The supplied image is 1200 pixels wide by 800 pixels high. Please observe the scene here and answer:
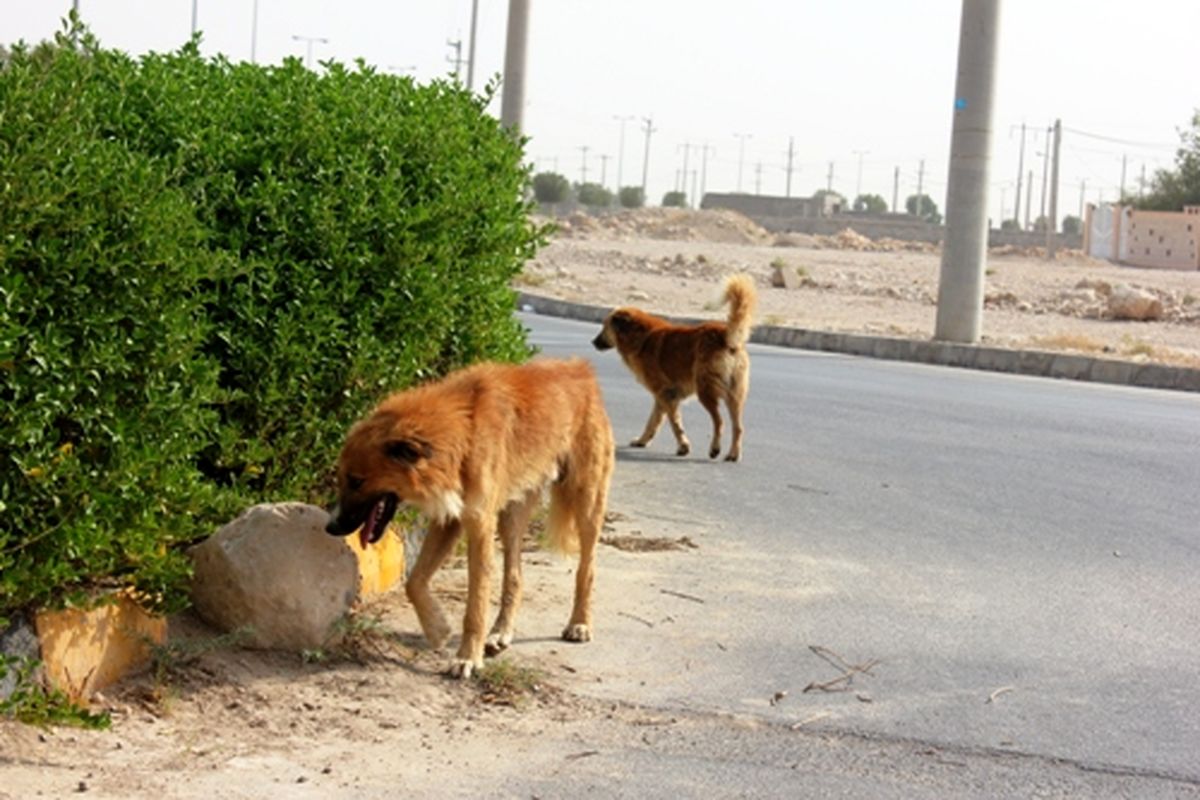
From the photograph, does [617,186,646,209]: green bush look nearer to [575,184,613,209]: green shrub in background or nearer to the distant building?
[575,184,613,209]: green shrub in background

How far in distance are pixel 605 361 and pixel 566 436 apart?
39.3 feet

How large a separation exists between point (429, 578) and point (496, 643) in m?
0.40

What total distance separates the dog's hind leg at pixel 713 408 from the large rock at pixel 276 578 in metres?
6.48

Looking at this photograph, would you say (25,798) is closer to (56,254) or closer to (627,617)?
(56,254)

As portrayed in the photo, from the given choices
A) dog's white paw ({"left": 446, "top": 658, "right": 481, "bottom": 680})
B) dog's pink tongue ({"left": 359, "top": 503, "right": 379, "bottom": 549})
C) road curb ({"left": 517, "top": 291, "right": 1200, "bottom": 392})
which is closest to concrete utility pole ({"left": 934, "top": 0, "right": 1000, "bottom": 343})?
road curb ({"left": 517, "top": 291, "right": 1200, "bottom": 392})

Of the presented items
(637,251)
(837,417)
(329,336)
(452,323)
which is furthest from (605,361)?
(637,251)

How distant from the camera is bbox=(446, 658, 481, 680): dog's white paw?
623 cm

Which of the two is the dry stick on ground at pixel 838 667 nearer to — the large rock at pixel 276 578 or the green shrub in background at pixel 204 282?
the large rock at pixel 276 578

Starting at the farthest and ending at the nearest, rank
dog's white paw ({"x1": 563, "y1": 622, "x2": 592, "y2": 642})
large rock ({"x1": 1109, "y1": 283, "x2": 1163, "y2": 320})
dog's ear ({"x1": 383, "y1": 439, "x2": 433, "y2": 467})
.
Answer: large rock ({"x1": 1109, "y1": 283, "x2": 1163, "y2": 320}) < dog's white paw ({"x1": 563, "y1": 622, "x2": 592, "y2": 642}) < dog's ear ({"x1": 383, "y1": 439, "x2": 433, "y2": 467})

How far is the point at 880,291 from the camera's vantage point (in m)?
39.7

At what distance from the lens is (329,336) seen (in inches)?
254

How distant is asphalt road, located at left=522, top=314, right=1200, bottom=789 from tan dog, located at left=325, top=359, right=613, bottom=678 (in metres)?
0.53

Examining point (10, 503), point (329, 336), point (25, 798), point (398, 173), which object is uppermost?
point (398, 173)

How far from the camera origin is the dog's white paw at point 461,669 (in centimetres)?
623
